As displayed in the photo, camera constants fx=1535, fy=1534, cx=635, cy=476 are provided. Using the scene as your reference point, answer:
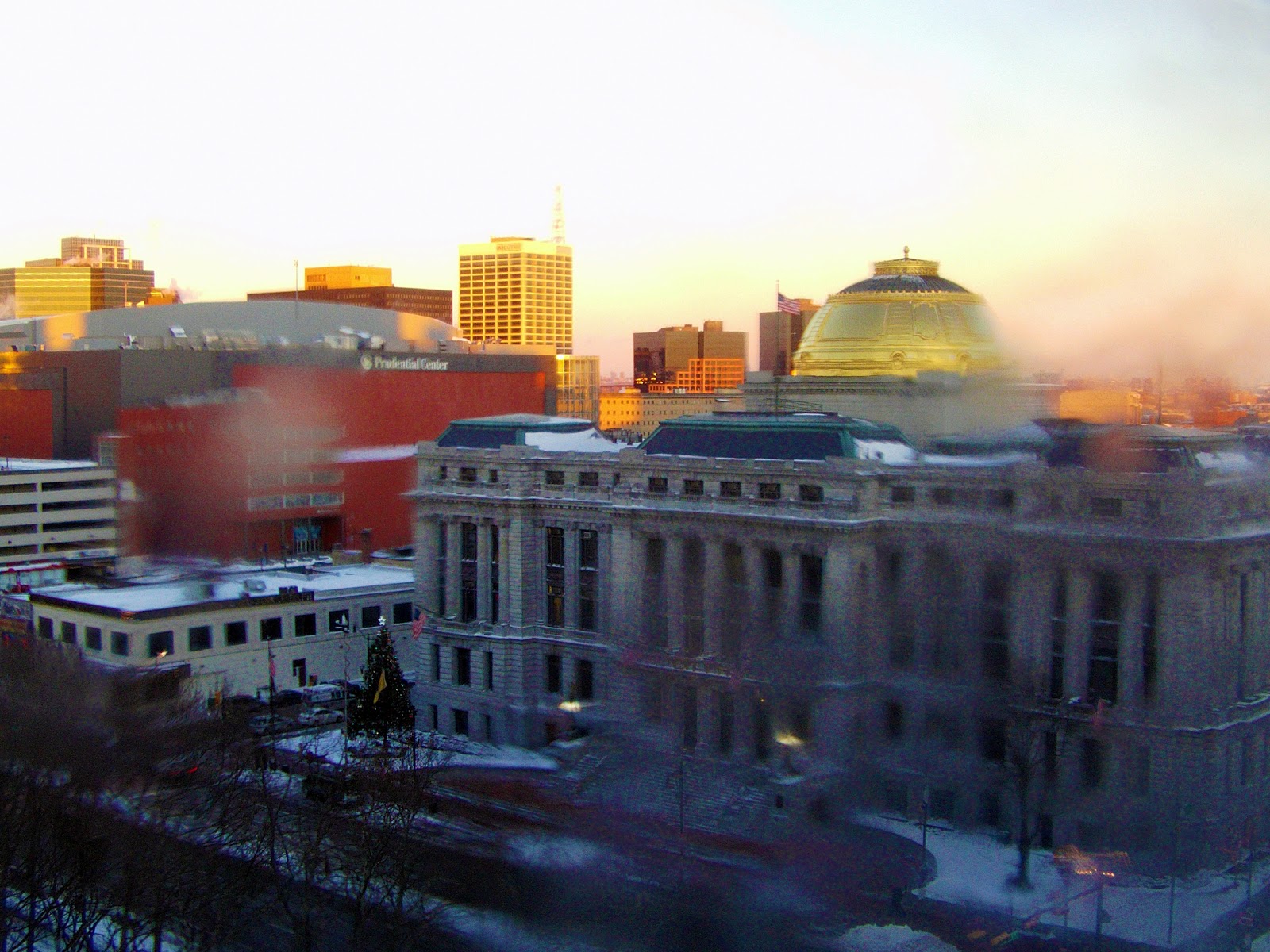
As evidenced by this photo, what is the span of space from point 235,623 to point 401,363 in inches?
1340

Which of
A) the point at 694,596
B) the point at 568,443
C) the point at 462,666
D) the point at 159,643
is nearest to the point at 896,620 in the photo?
the point at 694,596

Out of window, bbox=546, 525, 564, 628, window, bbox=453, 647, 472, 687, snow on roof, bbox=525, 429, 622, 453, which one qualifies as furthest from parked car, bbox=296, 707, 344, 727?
snow on roof, bbox=525, 429, 622, 453

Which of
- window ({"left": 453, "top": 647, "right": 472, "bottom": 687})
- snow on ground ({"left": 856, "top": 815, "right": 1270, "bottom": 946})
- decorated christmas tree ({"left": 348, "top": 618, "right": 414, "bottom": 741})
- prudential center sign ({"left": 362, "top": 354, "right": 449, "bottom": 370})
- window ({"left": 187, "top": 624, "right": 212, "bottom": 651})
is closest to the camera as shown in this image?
snow on ground ({"left": 856, "top": 815, "right": 1270, "bottom": 946})

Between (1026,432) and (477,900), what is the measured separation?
18859mm

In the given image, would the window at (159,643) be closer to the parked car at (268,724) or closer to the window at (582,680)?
the parked car at (268,724)

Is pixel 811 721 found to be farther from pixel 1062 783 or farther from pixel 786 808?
pixel 1062 783

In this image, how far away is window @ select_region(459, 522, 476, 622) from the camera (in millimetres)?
51312

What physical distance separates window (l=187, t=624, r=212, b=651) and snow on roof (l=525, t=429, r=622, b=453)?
1335 cm

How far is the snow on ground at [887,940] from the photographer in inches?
1242

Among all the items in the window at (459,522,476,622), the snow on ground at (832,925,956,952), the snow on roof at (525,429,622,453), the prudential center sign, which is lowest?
the snow on ground at (832,925,956,952)

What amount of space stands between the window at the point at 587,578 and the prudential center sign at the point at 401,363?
120ft

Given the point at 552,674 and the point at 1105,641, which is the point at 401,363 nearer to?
the point at 552,674

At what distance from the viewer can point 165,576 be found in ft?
202

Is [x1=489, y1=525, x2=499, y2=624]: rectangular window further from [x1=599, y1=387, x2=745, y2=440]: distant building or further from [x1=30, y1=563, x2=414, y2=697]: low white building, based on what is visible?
[x1=599, y1=387, x2=745, y2=440]: distant building
